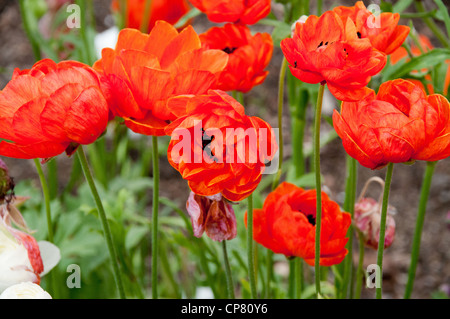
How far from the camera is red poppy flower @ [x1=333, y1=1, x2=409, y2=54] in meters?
0.52

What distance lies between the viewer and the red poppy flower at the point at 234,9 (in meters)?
0.58

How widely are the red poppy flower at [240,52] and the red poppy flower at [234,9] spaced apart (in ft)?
0.04

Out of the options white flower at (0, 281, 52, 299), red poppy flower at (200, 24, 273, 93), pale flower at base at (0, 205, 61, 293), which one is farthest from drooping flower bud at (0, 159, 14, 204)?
red poppy flower at (200, 24, 273, 93)

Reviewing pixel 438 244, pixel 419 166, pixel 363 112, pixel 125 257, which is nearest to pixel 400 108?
Answer: pixel 363 112

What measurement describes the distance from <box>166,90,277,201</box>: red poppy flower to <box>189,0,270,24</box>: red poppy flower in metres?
0.18

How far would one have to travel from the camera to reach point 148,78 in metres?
0.46

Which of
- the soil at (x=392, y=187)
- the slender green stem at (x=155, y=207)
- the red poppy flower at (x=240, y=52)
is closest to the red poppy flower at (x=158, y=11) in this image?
the soil at (x=392, y=187)

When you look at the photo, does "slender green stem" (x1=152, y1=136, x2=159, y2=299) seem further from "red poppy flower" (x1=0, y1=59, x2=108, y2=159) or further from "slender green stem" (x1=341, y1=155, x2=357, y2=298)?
"slender green stem" (x1=341, y1=155, x2=357, y2=298)

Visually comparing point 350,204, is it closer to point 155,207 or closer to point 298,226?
point 298,226

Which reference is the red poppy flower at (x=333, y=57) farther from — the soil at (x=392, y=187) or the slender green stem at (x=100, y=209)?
the soil at (x=392, y=187)

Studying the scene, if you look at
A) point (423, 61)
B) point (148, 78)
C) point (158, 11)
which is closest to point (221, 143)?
point (148, 78)

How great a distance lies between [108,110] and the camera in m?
0.47
